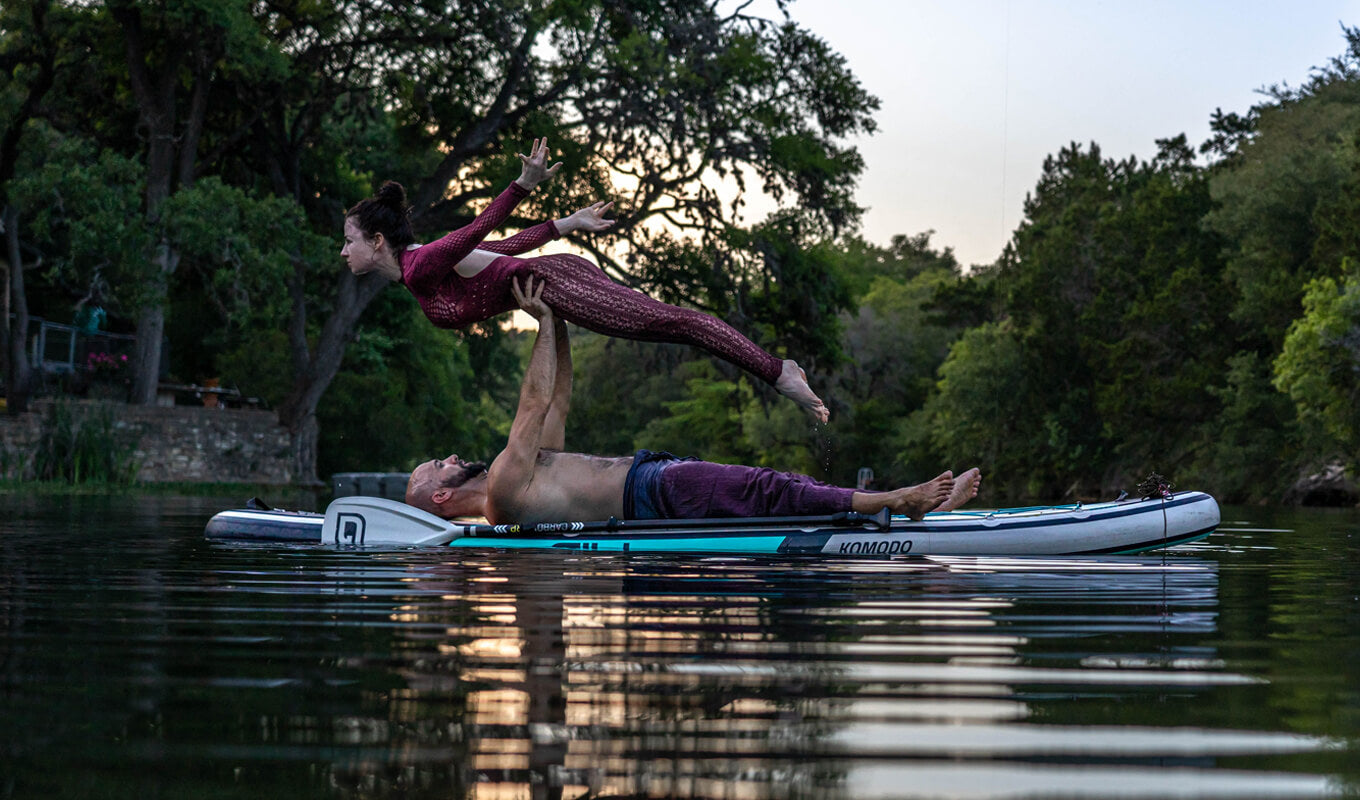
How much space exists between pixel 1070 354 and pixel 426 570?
181 feet

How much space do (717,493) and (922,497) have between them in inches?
43.8

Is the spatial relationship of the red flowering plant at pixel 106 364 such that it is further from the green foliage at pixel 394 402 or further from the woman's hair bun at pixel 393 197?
the woman's hair bun at pixel 393 197

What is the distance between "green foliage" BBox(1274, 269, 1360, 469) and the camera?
3422 cm

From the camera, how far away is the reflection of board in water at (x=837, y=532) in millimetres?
7527

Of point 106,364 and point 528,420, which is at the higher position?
point 106,364

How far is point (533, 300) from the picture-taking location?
7645 mm

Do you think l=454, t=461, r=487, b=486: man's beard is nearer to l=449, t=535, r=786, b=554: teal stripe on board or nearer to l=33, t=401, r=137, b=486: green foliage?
l=449, t=535, r=786, b=554: teal stripe on board

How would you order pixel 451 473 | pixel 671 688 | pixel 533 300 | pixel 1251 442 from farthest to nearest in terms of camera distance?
pixel 1251 442 → pixel 451 473 → pixel 533 300 → pixel 671 688

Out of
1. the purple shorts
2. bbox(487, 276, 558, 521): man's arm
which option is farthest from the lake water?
the purple shorts

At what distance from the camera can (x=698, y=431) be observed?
271 ft

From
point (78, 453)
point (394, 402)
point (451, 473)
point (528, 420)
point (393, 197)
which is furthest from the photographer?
point (394, 402)

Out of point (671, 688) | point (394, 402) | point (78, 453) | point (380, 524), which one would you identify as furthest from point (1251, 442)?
point (671, 688)

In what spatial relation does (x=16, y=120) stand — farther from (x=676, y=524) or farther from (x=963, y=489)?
(x=963, y=489)

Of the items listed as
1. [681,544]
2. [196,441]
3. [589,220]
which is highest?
[589,220]
